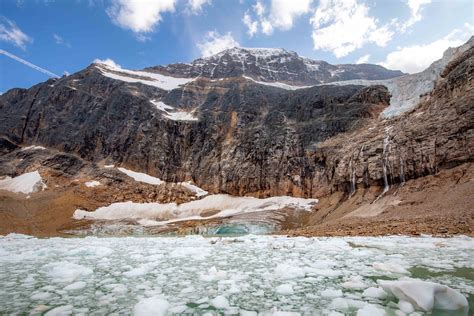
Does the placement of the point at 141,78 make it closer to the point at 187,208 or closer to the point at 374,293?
the point at 187,208

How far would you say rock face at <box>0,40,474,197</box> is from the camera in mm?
30422

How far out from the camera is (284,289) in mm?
5410

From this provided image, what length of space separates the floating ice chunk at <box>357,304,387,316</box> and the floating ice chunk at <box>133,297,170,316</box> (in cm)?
275

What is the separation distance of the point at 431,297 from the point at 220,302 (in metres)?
3.04

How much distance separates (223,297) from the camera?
4.96 meters

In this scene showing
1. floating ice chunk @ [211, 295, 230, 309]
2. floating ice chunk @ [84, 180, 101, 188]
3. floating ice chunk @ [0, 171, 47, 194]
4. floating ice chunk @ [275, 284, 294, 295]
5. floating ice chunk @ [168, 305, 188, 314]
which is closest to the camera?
floating ice chunk @ [168, 305, 188, 314]

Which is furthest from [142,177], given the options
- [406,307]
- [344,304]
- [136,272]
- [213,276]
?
[406,307]

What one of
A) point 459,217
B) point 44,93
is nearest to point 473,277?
point 459,217

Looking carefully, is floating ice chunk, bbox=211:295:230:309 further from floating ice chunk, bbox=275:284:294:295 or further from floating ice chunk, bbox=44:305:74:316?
floating ice chunk, bbox=44:305:74:316

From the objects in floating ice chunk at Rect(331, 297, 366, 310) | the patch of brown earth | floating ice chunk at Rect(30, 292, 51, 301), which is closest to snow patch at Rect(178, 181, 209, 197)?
the patch of brown earth

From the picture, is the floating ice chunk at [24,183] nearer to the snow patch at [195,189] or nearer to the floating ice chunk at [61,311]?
the snow patch at [195,189]

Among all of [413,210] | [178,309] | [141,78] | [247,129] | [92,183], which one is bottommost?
[178,309]

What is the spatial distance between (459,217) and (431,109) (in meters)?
19.7

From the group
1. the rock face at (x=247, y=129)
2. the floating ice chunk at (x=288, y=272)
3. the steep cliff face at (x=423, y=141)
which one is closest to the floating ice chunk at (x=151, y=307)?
the floating ice chunk at (x=288, y=272)
